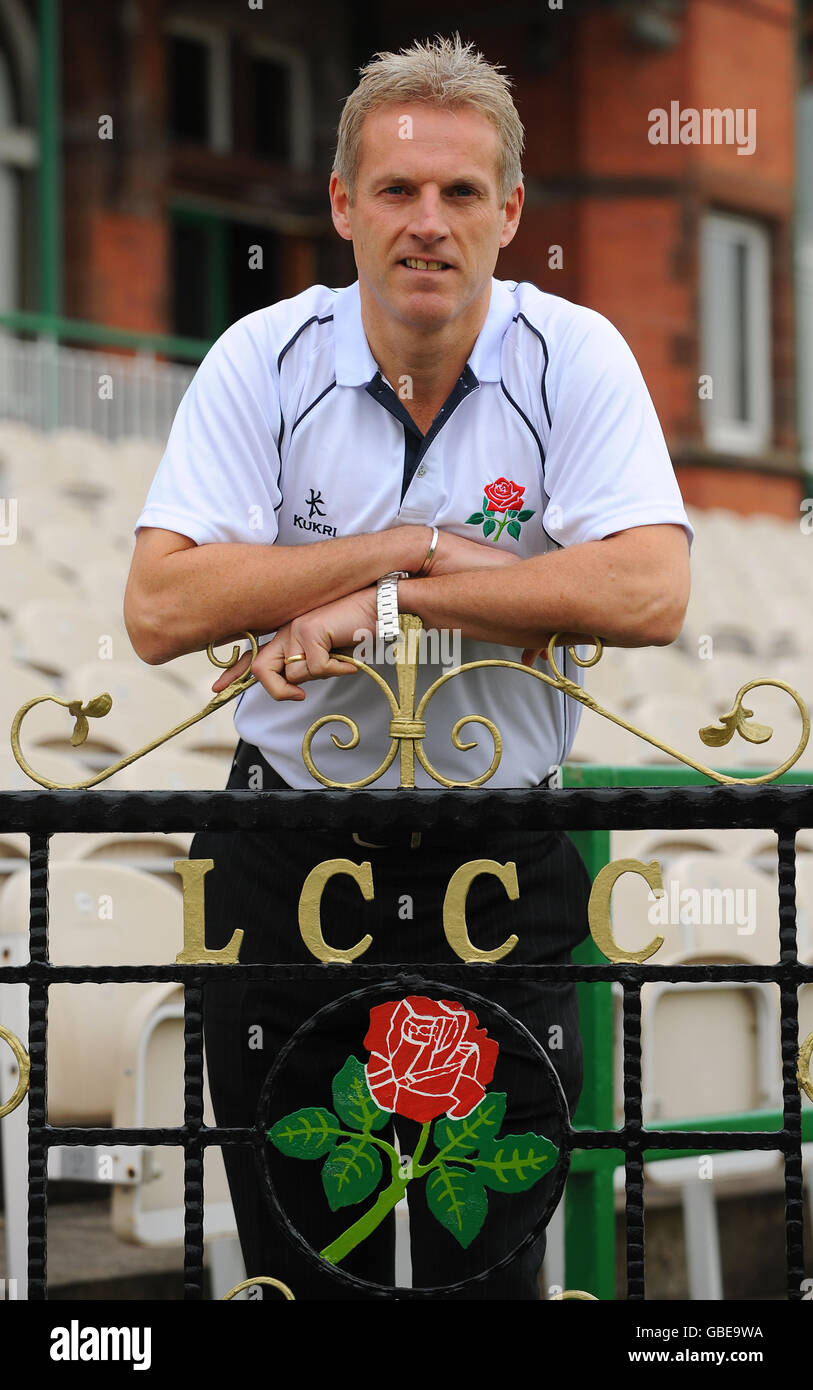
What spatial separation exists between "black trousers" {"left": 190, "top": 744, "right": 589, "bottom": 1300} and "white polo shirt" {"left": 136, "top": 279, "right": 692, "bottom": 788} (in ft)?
0.32

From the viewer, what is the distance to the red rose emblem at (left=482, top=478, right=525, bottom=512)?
1905 mm

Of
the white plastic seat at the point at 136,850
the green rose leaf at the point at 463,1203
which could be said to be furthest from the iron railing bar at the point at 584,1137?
the white plastic seat at the point at 136,850

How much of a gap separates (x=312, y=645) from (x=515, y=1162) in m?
0.55

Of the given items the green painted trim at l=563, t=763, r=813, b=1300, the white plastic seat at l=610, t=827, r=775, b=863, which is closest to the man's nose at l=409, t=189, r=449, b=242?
the green painted trim at l=563, t=763, r=813, b=1300

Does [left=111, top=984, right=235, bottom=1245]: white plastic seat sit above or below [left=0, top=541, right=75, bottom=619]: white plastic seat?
below

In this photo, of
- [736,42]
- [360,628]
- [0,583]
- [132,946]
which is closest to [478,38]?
[736,42]

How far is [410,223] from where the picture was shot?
5.81 feet

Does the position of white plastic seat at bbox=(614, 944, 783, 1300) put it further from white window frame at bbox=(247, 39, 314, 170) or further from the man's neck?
white window frame at bbox=(247, 39, 314, 170)

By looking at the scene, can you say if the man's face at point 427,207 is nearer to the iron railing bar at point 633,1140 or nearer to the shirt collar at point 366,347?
the shirt collar at point 366,347

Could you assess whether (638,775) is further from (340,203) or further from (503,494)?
(340,203)

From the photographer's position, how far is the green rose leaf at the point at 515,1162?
177 cm

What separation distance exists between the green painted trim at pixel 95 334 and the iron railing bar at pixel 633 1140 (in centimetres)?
966

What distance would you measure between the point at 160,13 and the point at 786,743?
31.5 feet
